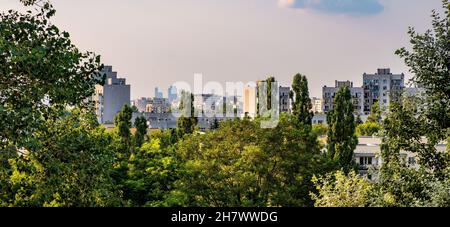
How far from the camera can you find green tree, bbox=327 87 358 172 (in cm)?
2548

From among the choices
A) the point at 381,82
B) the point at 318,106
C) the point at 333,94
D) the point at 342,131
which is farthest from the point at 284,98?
the point at 342,131

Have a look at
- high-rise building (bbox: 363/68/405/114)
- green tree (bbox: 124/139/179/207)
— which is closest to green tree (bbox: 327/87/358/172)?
green tree (bbox: 124/139/179/207)

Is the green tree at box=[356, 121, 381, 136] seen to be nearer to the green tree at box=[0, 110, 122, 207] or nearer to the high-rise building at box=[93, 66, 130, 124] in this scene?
the high-rise building at box=[93, 66, 130, 124]

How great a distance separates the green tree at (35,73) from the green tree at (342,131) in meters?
18.6

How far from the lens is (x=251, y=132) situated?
2078 centimetres

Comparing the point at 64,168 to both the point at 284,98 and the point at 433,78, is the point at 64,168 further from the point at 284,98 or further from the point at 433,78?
the point at 284,98

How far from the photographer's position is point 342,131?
26.3m

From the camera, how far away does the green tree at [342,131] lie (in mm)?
25484

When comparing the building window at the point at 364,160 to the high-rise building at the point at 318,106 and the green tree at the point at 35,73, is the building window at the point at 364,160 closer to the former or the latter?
the high-rise building at the point at 318,106

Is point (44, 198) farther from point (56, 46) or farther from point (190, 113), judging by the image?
point (190, 113)

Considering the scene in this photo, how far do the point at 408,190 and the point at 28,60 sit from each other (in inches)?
243

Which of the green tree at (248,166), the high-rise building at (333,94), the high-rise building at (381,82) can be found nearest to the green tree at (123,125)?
the green tree at (248,166)
